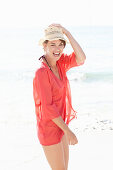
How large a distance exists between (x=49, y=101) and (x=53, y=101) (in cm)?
11

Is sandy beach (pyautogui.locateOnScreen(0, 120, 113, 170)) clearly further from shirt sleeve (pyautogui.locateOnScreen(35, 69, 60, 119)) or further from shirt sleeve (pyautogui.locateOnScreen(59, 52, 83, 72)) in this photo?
shirt sleeve (pyautogui.locateOnScreen(35, 69, 60, 119))

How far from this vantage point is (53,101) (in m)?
2.80

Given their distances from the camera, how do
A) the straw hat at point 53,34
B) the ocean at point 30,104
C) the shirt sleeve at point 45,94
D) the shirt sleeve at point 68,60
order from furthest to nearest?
the ocean at point 30,104, the shirt sleeve at point 68,60, the straw hat at point 53,34, the shirt sleeve at point 45,94

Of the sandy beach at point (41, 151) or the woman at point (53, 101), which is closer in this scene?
the woman at point (53, 101)

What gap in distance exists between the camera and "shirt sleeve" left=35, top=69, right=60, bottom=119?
2668mm

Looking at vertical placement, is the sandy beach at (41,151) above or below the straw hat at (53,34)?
below

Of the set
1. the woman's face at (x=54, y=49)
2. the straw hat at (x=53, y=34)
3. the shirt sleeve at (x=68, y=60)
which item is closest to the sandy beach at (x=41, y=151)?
the shirt sleeve at (x=68, y=60)

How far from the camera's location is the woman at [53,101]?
8.82 ft

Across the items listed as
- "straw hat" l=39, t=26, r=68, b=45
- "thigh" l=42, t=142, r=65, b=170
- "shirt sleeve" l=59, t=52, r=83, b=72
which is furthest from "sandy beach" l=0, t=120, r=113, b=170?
"straw hat" l=39, t=26, r=68, b=45

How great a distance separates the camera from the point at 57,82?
2.80 metres

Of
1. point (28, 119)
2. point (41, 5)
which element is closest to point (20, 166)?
point (28, 119)

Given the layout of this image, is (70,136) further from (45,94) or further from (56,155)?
(45,94)

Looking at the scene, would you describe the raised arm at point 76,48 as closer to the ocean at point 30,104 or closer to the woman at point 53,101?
the woman at point 53,101

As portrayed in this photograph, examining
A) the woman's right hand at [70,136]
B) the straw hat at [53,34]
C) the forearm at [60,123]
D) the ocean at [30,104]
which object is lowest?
the ocean at [30,104]
